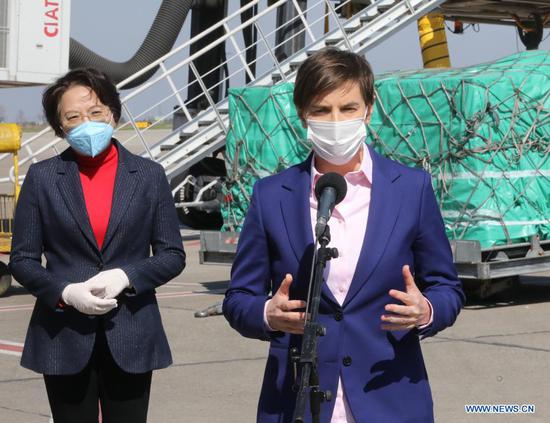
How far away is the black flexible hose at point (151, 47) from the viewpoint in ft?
72.7

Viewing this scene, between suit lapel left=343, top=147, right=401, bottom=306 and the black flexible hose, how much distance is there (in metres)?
18.6

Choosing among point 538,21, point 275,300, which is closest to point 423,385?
point 275,300

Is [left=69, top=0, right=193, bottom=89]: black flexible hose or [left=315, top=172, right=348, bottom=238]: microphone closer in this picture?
[left=315, top=172, right=348, bottom=238]: microphone

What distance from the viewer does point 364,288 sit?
3.24m

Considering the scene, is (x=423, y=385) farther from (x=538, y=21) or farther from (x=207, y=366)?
(x=538, y=21)

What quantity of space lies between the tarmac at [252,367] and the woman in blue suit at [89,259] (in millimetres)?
3168

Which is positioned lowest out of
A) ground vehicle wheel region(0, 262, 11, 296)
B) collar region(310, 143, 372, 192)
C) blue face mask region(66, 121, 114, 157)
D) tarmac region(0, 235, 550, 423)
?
tarmac region(0, 235, 550, 423)

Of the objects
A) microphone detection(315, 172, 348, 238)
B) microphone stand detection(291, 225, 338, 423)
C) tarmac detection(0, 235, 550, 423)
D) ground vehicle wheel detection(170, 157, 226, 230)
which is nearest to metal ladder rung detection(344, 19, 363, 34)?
ground vehicle wheel detection(170, 157, 226, 230)

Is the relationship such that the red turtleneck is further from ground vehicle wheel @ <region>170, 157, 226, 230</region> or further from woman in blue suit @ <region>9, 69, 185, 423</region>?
ground vehicle wheel @ <region>170, 157, 226, 230</region>

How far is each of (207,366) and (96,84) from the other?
16.8 ft

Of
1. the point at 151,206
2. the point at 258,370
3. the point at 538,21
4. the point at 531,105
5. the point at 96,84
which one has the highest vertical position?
the point at 538,21

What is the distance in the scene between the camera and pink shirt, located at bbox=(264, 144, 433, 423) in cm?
324

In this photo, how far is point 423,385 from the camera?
331cm

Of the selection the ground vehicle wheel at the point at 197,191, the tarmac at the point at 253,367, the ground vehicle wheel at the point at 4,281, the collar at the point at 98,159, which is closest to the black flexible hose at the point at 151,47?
the ground vehicle wheel at the point at 197,191
